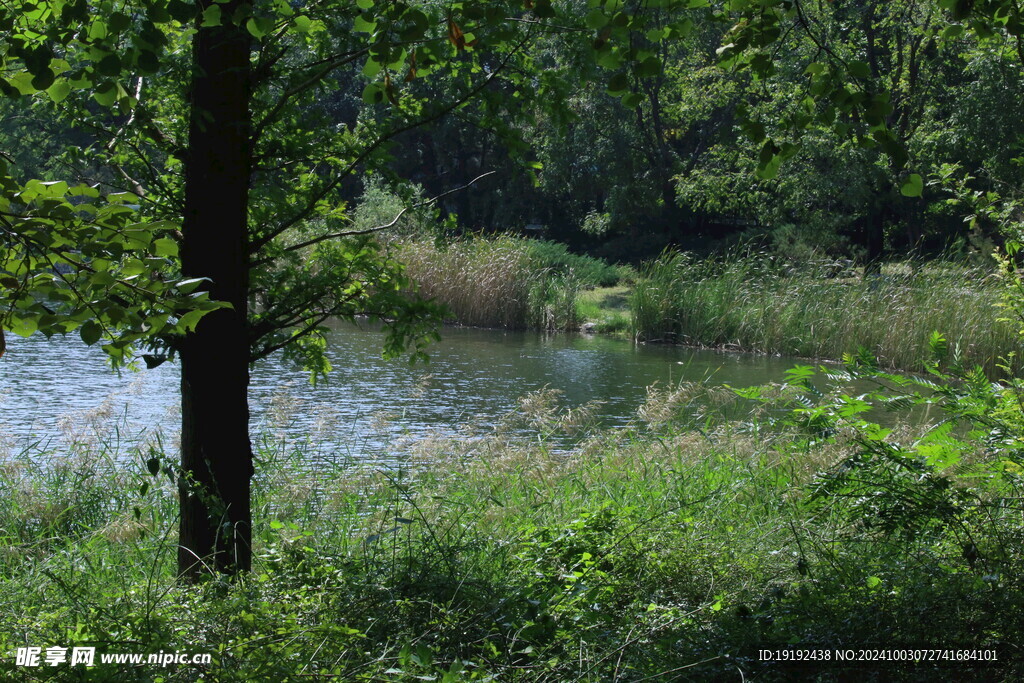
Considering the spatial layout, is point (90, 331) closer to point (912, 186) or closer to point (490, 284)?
point (912, 186)

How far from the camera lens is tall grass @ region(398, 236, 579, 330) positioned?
61.1ft

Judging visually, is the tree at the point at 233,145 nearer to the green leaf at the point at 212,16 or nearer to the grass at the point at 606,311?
the green leaf at the point at 212,16

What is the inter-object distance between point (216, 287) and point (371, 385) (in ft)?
25.9

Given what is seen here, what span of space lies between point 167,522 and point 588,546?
279 centimetres

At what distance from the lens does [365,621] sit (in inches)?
115

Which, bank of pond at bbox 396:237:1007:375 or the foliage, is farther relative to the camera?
bank of pond at bbox 396:237:1007:375

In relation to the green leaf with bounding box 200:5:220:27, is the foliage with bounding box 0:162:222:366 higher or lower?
lower

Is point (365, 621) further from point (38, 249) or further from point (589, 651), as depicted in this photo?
point (38, 249)

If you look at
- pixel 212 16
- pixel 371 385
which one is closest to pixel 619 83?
pixel 212 16

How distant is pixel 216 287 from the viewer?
344cm

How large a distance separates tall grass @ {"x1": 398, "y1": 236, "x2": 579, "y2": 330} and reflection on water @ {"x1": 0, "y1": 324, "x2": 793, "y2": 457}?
1.46 metres

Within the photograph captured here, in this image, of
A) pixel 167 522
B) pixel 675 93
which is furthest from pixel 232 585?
pixel 675 93

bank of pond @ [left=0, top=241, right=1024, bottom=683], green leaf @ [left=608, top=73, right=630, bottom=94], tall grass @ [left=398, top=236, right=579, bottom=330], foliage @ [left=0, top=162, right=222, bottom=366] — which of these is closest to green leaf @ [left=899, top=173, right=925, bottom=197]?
green leaf @ [left=608, top=73, right=630, bottom=94]

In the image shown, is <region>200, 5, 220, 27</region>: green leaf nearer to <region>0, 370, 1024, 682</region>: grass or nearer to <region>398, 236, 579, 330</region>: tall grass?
<region>0, 370, 1024, 682</region>: grass
